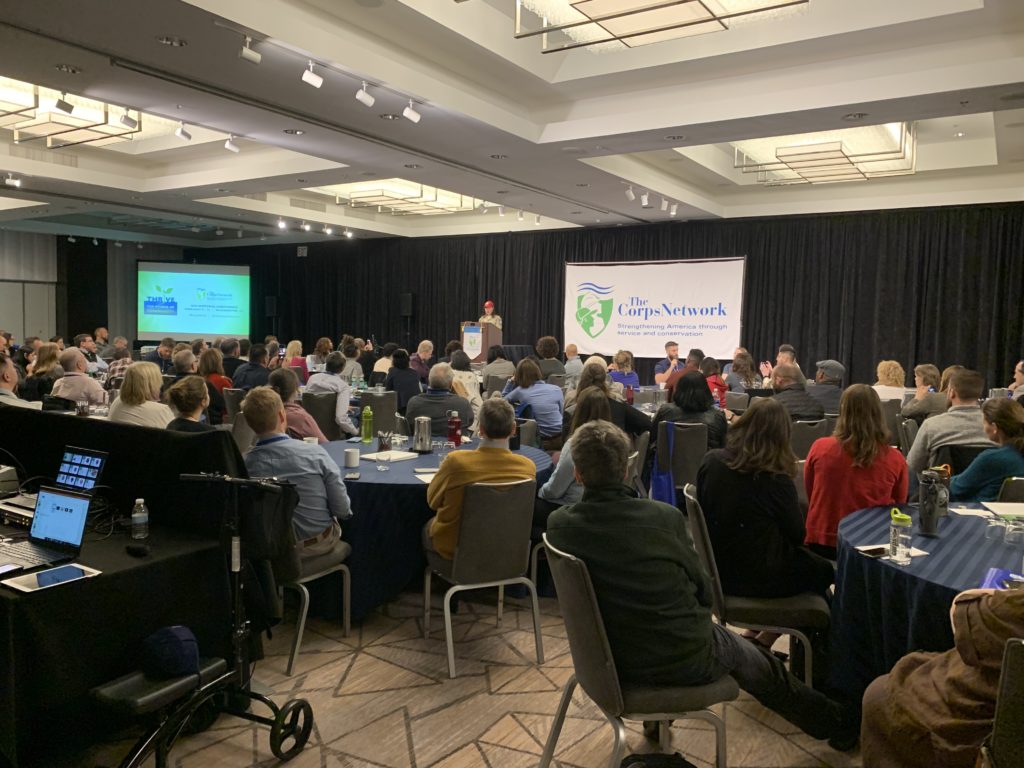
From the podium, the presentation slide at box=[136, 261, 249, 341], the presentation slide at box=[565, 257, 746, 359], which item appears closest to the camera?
the presentation slide at box=[565, 257, 746, 359]

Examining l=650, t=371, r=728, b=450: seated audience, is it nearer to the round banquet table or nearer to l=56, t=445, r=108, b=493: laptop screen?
the round banquet table

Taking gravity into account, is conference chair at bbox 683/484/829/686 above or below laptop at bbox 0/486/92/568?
below

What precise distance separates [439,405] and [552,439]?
113cm

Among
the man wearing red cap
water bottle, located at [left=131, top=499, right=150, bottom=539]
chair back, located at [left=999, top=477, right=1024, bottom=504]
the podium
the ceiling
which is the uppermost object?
the ceiling

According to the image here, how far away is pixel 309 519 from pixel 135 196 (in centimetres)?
884

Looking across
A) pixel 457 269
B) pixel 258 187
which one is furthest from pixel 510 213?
pixel 258 187

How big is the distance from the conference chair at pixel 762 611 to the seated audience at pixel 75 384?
5494 millimetres

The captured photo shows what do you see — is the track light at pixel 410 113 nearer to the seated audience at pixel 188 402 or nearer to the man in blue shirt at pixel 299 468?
the seated audience at pixel 188 402

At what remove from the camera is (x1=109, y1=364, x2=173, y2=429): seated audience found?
4.43 meters

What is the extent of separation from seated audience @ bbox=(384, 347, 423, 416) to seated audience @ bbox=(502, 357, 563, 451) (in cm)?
161

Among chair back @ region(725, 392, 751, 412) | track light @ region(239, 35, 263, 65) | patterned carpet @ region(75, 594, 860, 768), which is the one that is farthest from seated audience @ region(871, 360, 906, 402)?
track light @ region(239, 35, 263, 65)

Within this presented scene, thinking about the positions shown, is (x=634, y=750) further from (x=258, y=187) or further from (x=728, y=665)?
(x=258, y=187)

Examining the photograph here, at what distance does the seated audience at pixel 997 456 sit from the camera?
3387 millimetres

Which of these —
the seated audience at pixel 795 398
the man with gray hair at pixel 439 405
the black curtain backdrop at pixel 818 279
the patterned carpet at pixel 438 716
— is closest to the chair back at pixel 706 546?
the patterned carpet at pixel 438 716
